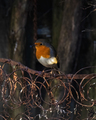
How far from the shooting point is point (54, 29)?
2.40 metres

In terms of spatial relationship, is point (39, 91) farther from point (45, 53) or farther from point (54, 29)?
point (54, 29)

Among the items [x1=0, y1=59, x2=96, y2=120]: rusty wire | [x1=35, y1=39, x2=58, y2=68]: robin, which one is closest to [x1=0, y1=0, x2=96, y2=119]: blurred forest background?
[x1=35, y1=39, x2=58, y2=68]: robin

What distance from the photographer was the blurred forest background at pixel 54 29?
215 cm

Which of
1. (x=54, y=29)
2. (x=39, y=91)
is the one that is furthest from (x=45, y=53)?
(x=54, y=29)

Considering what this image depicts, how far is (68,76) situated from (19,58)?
1206 millimetres

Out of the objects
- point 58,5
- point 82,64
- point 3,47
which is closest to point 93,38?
point 82,64

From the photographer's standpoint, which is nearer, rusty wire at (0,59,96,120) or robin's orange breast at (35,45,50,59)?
rusty wire at (0,59,96,120)

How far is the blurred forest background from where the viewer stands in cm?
215

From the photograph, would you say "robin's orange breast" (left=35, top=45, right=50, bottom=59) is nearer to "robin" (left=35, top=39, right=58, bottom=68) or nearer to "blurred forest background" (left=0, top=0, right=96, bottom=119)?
"robin" (left=35, top=39, right=58, bottom=68)

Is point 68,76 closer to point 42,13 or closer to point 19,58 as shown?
point 19,58

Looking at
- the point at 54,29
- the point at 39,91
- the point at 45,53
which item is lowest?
the point at 39,91

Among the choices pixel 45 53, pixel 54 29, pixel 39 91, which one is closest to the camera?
pixel 39 91

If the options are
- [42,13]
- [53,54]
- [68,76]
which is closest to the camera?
[68,76]

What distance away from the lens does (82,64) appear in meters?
2.46
